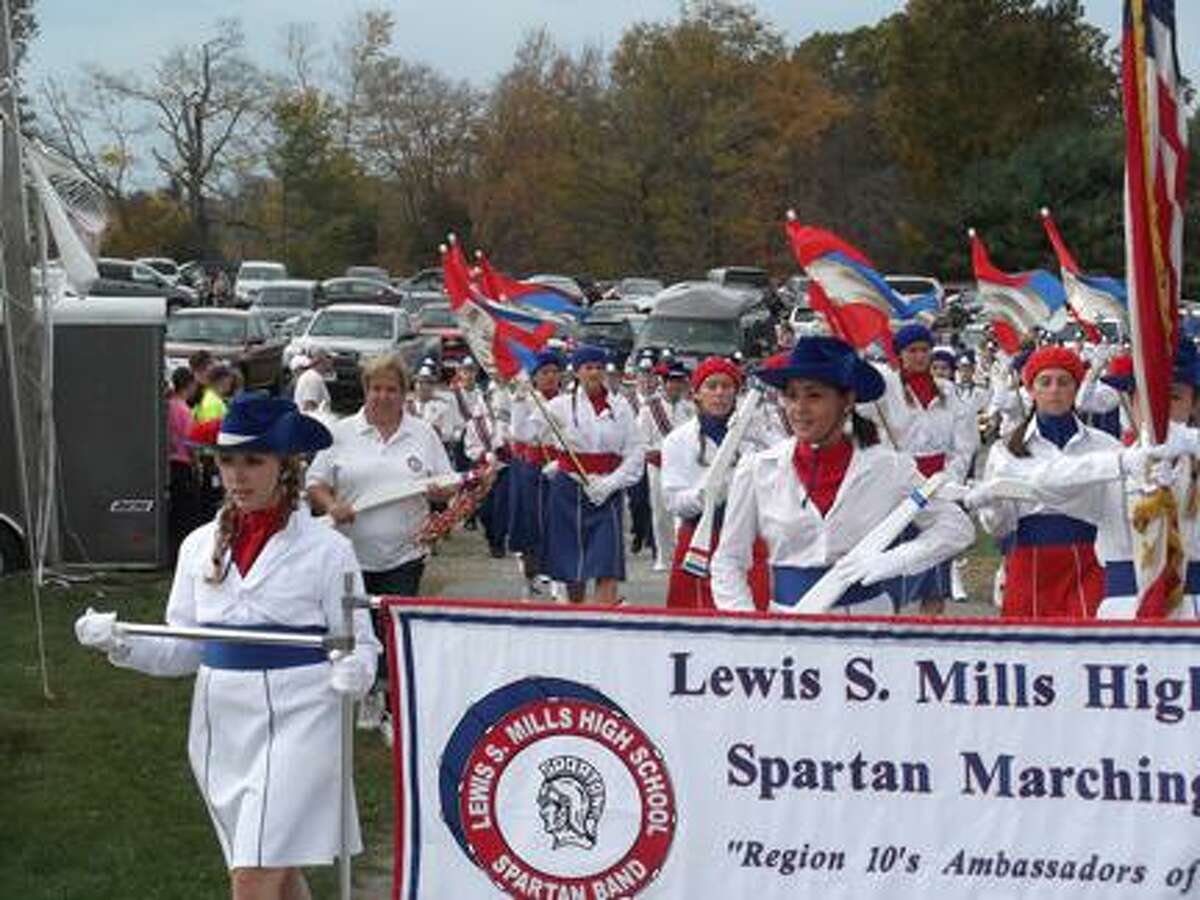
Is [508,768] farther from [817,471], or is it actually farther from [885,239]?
[885,239]

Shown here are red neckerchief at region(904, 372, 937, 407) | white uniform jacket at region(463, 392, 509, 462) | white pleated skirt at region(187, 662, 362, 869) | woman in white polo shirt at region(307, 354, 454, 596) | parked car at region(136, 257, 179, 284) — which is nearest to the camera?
white pleated skirt at region(187, 662, 362, 869)

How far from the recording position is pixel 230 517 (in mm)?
6609

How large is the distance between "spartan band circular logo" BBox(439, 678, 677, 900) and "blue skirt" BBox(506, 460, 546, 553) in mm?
10076

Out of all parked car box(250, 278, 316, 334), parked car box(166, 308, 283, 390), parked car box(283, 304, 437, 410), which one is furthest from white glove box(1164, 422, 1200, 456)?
parked car box(250, 278, 316, 334)

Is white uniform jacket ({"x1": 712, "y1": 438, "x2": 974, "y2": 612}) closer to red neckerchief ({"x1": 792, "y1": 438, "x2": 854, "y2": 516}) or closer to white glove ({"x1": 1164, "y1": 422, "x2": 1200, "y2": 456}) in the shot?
red neckerchief ({"x1": 792, "y1": 438, "x2": 854, "y2": 516})

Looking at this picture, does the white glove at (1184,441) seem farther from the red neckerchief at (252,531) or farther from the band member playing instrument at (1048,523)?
the red neckerchief at (252,531)

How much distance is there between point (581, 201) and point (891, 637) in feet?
216

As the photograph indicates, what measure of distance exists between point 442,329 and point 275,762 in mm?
38868

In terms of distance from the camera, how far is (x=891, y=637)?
5531 millimetres

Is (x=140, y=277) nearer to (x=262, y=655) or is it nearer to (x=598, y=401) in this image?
(x=598, y=401)

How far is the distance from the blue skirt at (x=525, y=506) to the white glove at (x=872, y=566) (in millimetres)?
8756

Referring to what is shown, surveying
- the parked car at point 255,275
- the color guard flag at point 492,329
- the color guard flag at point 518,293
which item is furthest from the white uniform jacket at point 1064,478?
the parked car at point 255,275

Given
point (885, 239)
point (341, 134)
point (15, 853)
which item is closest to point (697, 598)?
point (15, 853)

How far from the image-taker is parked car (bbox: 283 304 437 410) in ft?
121
